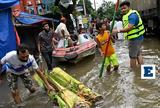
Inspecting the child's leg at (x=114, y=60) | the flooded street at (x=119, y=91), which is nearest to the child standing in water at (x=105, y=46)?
the child's leg at (x=114, y=60)

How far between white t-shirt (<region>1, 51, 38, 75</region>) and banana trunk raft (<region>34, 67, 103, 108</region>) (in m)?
0.68

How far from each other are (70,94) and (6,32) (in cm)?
698

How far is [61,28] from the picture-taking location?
48.8ft

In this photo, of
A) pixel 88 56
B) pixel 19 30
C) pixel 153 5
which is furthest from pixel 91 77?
pixel 153 5

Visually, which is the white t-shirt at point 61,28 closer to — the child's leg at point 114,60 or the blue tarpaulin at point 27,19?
the child's leg at point 114,60

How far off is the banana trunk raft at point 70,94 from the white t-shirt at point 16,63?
2.23 feet

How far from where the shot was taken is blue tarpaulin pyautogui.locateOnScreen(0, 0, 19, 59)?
14.1m

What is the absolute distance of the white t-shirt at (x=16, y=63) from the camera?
8602mm

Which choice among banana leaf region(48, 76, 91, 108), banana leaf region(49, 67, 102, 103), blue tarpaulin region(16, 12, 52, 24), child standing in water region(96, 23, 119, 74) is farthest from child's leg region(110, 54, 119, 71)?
blue tarpaulin region(16, 12, 52, 24)

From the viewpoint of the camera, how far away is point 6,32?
14.4 m

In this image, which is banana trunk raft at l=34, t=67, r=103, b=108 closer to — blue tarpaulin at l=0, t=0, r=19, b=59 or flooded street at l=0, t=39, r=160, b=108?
flooded street at l=0, t=39, r=160, b=108

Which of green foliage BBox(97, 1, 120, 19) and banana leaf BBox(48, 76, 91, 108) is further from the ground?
banana leaf BBox(48, 76, 91, 108)

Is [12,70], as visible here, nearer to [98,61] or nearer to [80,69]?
[80,69]

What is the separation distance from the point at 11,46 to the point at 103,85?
517cm
